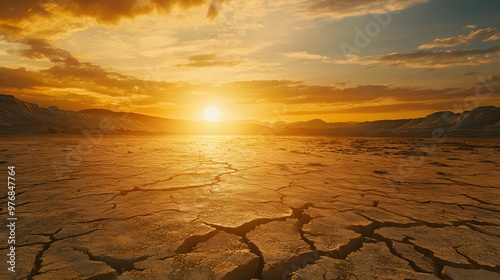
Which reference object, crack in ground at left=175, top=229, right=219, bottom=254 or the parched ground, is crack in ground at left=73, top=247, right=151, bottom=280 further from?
crack in ground at left=175, top=229, right=219, bottom=254

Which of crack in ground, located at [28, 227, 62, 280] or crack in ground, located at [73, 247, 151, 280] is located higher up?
crack in ground, located at [28, 227, 62, 280]

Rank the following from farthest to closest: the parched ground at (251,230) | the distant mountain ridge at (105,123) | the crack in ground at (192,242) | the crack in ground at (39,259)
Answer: the distant mountain ridge at (105,123) < the crack in ground at (192,242) < the parched ground at (251,230) < the crack in ground at (39,259)

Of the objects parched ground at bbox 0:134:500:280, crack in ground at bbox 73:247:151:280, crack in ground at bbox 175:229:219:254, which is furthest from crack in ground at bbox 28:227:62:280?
crack in ground at bbox 175:229:219:254

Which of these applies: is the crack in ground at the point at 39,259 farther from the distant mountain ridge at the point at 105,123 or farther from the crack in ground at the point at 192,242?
the distant mountain ridge at the point at 105,123

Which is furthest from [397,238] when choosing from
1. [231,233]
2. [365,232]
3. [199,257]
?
[199,257]

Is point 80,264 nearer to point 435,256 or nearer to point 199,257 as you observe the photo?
point 199,257

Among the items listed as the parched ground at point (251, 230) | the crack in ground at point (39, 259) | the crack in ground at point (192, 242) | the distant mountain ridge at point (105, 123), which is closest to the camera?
the crack in ground at point (39, 259)

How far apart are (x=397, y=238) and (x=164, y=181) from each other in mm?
2965

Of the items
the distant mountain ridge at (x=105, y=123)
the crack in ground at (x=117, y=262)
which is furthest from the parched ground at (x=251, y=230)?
the distant mountain ridge at (x=105, y=123)

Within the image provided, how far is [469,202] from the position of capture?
316 centimetres

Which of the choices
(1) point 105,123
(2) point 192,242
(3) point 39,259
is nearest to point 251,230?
(2) point 192,242

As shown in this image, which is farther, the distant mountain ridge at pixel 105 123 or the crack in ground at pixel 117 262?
the distant mountain ridge at pixel 105 123

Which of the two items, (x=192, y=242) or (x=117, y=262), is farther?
(x=192, y=242)

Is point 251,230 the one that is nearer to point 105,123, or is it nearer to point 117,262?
point 117,262
